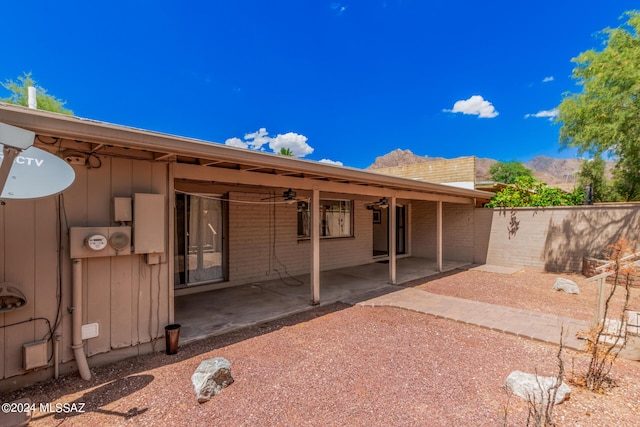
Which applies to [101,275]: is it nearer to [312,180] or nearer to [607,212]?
[312,180]

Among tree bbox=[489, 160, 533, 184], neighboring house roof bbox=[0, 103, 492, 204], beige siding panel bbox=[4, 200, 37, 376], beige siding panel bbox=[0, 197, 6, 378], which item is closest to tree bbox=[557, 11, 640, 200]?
neighboring house roof bbox=[0, 103, 492, 204]

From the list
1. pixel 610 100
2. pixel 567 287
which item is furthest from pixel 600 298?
pixel 610 100

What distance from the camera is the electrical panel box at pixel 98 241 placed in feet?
10.0

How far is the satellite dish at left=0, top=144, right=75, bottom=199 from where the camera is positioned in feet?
7.33

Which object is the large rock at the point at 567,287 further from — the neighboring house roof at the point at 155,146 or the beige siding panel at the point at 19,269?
the beige siding panel at the point at 19,269

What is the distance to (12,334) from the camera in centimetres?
281

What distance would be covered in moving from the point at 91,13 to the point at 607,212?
18.6 meters

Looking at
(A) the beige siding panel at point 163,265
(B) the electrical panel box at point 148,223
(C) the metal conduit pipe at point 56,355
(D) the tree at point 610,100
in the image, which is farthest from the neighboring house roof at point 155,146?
(D) the tree at point 610,100

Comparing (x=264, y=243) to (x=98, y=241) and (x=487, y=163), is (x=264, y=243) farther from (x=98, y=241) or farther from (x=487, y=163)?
(x=487, y=163)

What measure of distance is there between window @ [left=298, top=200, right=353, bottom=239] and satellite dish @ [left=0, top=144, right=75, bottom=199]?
619cm

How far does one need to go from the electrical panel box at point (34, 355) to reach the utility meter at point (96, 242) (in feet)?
3.11

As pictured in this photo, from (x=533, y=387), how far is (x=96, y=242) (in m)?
4.23

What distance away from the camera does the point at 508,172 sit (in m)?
39.1

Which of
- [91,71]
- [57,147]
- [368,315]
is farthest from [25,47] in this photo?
[368,315]
